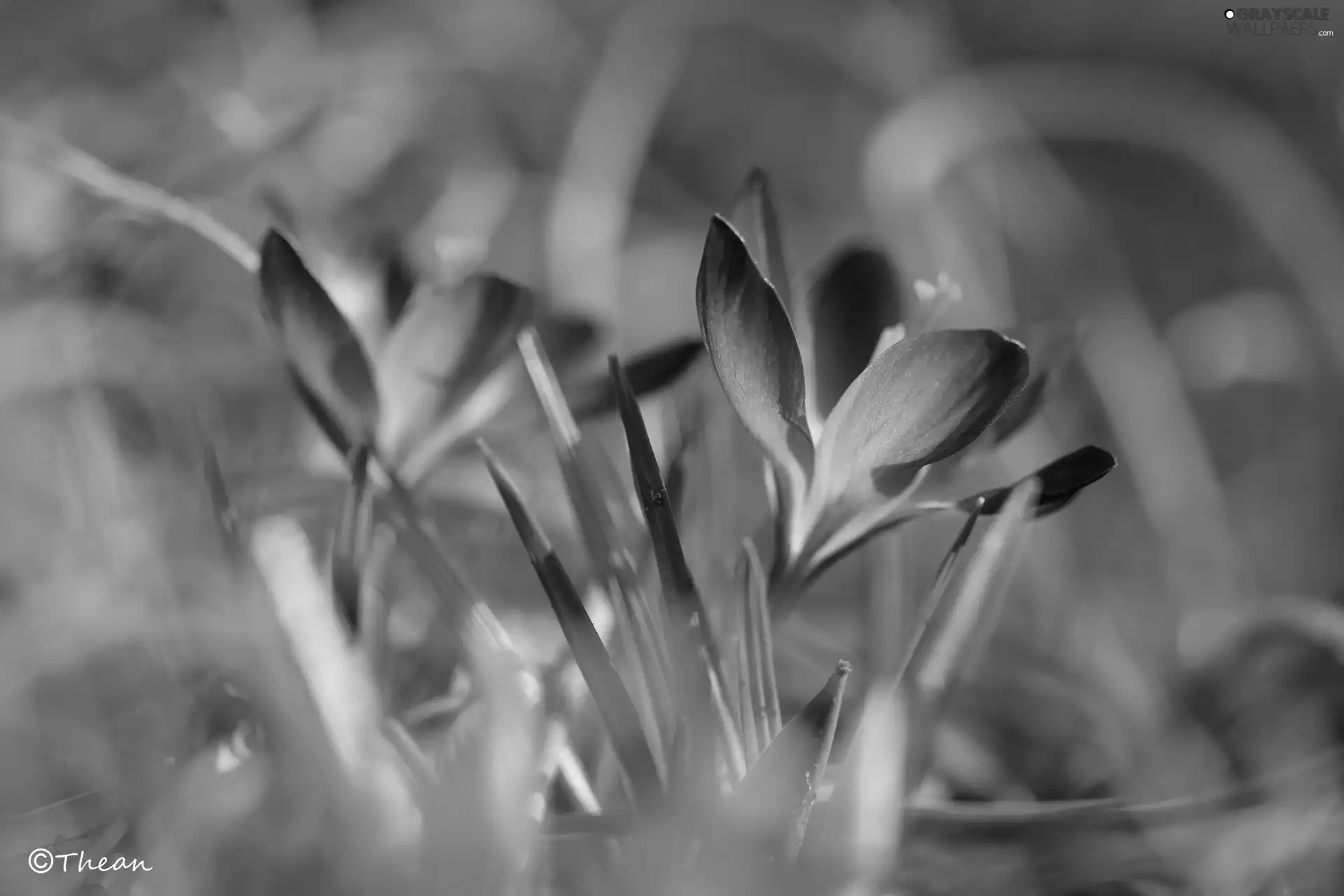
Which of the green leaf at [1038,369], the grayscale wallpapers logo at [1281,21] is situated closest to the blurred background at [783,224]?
the green leaf at [1038,369]

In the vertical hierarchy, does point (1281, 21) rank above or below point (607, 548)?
above

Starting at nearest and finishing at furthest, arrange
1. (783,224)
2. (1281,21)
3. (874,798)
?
(874,798) < (1281,21) < (783,224)

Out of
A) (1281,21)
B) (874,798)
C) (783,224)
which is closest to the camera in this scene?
(874,798)

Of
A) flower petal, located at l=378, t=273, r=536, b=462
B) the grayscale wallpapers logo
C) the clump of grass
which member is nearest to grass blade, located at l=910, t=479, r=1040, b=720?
the clump of grass

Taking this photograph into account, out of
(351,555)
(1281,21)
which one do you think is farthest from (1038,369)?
(1281,21)

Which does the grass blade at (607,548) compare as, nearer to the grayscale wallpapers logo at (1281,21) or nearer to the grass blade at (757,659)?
the grass blade at (757,659)

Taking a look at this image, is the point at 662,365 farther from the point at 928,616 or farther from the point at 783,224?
the point at 783,224
